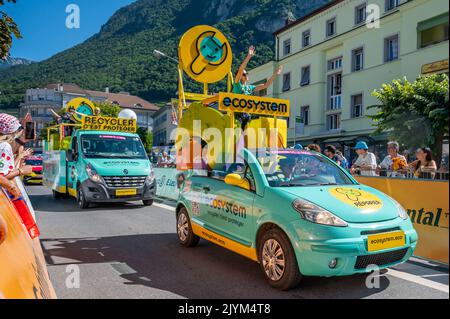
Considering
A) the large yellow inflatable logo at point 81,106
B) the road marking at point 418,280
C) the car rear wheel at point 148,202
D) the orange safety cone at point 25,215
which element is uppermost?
the large yellow inflatable logo at point 81,106

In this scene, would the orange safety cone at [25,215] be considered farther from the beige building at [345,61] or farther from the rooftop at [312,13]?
the rooftop at [312,13]

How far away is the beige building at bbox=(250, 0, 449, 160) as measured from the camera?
2450 cm

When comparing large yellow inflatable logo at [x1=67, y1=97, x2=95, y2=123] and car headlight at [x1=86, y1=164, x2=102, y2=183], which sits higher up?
large yellow inflatable logo at [x1=67, y1=97, x2=95, y2=123]

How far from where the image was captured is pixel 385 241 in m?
4.20

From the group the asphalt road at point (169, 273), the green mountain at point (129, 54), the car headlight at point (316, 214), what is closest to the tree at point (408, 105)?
the asphalt road at point (169, 273)

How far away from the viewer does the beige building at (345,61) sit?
965 inches

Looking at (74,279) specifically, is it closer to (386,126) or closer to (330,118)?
(386,126)

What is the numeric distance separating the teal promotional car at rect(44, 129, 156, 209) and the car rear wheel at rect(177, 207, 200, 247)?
4414 mm

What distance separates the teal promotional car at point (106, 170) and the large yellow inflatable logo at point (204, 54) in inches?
164

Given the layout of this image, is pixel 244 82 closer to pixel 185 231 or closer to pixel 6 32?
pixel 185 231

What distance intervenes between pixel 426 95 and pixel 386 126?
1899 mm

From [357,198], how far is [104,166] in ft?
25.5

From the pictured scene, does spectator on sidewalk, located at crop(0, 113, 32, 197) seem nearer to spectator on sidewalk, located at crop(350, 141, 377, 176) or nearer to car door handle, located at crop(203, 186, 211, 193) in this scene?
car door handle, located at crop(203, 186, 211, 193)

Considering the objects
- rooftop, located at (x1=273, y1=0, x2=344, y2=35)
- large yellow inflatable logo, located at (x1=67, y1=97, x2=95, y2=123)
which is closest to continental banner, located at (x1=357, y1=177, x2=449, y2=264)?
large yellow inflatable logo, located at (x1=67, y1=97, x2=95, y2=123)
